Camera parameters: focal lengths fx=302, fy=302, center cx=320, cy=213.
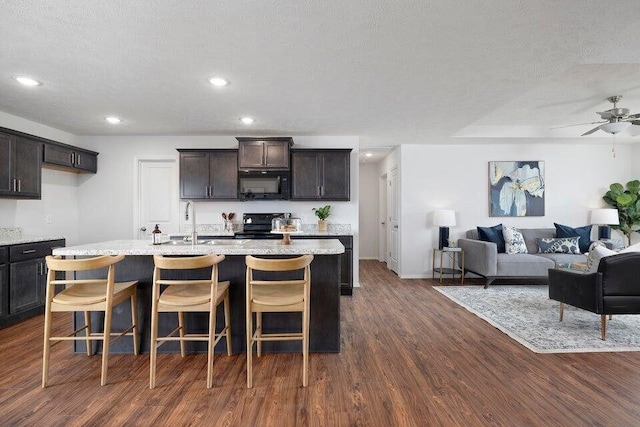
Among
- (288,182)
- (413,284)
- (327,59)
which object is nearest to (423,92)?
(327,59)

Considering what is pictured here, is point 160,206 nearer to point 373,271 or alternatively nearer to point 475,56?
point 373,271

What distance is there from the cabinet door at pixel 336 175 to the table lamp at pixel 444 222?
1.81 meters

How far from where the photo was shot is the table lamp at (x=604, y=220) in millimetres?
5383

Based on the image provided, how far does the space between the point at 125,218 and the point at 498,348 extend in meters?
5.50

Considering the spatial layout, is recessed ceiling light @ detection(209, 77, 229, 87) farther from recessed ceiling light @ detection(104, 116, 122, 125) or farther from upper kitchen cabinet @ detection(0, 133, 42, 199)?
upper kitchen cabinet @ detection(0, 133, 42, 199)

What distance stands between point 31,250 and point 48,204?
119 centimetres

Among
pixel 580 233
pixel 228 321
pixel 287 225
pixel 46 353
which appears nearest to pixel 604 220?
pixel 580 233

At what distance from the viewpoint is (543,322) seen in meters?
3.36

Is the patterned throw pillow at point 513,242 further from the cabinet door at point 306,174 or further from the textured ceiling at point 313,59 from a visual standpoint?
the cabinet door at point 306,174

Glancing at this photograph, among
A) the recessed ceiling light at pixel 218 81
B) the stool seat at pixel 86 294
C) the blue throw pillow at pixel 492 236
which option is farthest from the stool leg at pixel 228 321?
the blue throw pillow at pixel 492 236

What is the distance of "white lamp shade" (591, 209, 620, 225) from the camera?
5.38m

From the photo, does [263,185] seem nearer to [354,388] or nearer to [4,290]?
[4,290]

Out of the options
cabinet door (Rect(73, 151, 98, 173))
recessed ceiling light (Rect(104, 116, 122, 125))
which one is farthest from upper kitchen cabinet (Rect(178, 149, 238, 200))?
cabinet door (Rect(73, 151, 98, 173))

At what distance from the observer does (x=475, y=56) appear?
2432 millimetres
